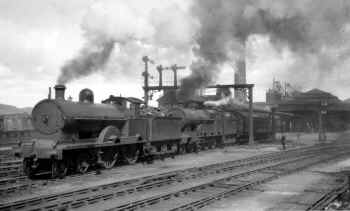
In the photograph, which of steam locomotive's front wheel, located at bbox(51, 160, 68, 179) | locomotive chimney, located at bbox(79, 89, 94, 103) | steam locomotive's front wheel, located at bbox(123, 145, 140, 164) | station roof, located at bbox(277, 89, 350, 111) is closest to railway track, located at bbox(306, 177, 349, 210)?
steam locomotive's front wheel, located at bbox(51, 160, 68, 179)

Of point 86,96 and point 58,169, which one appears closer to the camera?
point 58,169

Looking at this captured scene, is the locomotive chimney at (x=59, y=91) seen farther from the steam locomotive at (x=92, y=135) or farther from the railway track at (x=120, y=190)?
the railway track at (x=120, y=190)

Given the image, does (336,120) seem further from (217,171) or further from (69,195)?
(69,195)

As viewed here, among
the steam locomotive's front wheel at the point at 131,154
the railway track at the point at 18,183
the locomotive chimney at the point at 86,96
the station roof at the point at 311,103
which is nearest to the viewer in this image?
the railway track at the point at 18,183

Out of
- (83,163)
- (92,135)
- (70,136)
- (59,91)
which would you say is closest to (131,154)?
(92,135)

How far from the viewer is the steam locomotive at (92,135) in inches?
587

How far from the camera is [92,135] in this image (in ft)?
55.9

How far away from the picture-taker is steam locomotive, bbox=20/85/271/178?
14898mm

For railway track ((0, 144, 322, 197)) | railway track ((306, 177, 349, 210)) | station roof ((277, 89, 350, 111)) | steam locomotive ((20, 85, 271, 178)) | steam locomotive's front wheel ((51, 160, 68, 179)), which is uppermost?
station roof ((277, 89, 350, 111))

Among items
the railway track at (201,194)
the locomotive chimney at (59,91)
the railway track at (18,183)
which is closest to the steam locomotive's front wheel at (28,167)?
the railway track at (18,183)

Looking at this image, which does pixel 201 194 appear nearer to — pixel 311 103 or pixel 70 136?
pixel 70 136

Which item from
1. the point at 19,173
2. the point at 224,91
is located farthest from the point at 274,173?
the point at 224,91

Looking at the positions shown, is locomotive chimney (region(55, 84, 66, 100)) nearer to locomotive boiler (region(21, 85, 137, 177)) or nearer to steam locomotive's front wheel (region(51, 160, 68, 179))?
locomotive boiler (region(21, 85, 137, 177))

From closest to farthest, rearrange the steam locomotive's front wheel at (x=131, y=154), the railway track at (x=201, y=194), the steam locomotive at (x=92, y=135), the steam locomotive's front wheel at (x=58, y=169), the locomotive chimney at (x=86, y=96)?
the railway track at (x=201, y=194) → the steam locomotive's front wheel at (x=58, y=169) → the steam locomotive at (x=92, y=135) → the locomotive chimney at (x=86, y=96) → the steam locomotive's front wheel at (x=131, y=154)
